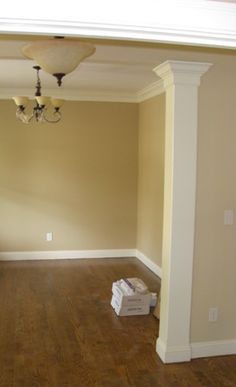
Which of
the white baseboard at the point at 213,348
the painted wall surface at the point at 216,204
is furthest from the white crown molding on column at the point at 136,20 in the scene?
the white baseboard at the point at 213,348

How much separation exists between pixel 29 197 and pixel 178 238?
11.5 feet

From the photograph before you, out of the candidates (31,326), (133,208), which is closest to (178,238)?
(31,326)

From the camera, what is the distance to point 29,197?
6.24m

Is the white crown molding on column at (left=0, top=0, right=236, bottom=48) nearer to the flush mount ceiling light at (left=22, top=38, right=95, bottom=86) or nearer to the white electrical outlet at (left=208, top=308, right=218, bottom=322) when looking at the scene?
the flush mount ceiling light at (left=22, top=38, right=95, bottom=86)

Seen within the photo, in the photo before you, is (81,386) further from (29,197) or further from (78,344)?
(29,197)

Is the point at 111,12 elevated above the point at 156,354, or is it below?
above

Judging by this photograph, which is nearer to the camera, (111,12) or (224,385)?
(111,12)

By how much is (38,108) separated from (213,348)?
10.7 ft

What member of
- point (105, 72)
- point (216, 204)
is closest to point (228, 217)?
point (216, 204)

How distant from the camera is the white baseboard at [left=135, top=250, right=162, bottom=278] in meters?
5.56

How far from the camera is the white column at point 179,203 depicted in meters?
3.10

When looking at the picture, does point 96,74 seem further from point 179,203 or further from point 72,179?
point 72,179

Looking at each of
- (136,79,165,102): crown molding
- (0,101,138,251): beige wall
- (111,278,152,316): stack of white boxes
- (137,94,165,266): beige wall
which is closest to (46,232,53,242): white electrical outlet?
(0,101,138,251): beige wall

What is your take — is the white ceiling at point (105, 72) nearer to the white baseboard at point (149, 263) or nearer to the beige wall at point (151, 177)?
the beige wall at point (151, 177)
